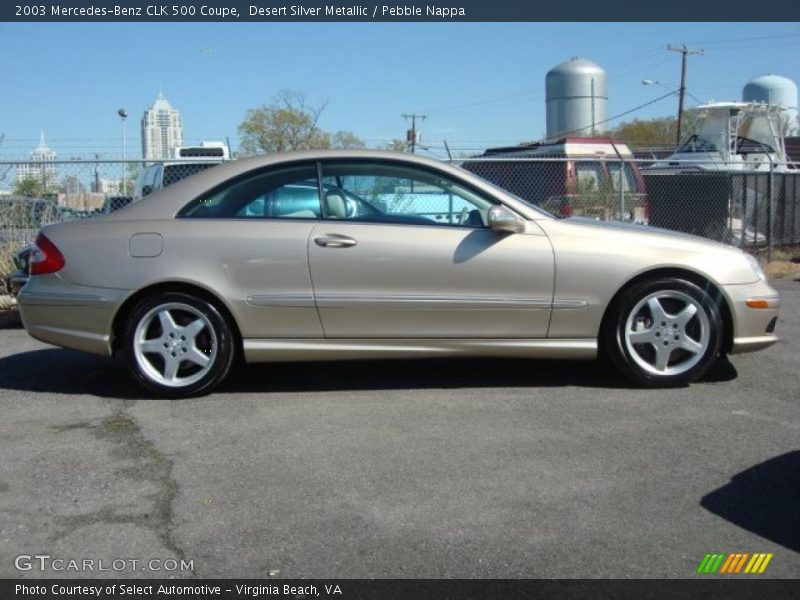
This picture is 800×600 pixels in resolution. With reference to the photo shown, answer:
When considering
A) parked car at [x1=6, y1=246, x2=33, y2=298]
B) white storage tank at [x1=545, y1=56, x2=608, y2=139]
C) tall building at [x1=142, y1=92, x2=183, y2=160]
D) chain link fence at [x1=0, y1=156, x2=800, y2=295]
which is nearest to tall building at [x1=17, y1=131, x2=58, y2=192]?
chain link fence at [x1=0, y1=156, x2=800, y2=295]

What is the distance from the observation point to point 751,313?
5570 mm

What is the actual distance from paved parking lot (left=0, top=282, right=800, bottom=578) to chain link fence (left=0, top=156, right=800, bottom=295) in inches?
203

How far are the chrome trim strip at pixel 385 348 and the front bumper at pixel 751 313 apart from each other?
1.03 m

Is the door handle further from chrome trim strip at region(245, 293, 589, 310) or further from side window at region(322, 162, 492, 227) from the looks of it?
Answer: chrome trim strip at region(245, 293, 589, 310)

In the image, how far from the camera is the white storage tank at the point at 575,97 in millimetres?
39375

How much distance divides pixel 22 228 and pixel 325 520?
7695 mm

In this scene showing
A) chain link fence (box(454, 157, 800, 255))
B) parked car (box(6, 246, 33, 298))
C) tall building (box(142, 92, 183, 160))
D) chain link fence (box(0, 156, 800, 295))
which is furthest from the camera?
tall building (box(142, 92, 183, 160))

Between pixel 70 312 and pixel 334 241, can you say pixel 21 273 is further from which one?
pixel 334 241

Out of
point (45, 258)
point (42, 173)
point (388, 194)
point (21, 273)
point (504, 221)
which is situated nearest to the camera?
point (504, 221)

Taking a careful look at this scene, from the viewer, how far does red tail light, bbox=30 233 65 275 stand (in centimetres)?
557

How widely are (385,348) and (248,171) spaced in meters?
1.45
